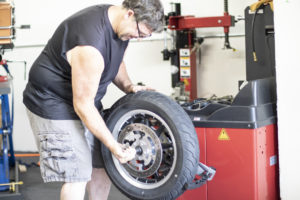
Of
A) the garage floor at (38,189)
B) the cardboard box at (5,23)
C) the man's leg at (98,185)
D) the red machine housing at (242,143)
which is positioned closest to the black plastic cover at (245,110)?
the red machine housing at (242,143)

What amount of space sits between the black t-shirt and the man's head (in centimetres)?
10

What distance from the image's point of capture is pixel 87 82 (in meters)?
2.13

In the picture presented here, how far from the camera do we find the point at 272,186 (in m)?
3.00

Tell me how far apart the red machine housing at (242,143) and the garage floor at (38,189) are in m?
1.04

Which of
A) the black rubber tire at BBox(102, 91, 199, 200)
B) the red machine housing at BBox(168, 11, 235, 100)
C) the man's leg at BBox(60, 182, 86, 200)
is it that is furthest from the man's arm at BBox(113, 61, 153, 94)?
the red machine housing at BBox(168, 11, 235, 100)

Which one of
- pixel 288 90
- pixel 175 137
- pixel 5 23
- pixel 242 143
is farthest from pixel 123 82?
pixel 5 23

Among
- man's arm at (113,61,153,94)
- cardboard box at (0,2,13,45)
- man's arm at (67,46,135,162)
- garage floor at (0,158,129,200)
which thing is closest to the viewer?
man's arm at (67,46,135,162)

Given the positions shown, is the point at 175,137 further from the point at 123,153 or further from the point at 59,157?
the point at 59,157

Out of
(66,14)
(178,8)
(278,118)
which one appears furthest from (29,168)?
(278,118)

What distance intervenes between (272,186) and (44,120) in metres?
1.51

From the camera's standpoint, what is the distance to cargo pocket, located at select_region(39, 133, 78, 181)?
2.37 meters

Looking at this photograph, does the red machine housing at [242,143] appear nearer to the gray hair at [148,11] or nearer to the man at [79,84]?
the man at [79,84]

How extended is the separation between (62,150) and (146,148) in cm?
43

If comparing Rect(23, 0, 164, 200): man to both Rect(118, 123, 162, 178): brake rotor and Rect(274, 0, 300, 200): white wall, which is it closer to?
Rect(118, 123, 162, 178): brake rotor
